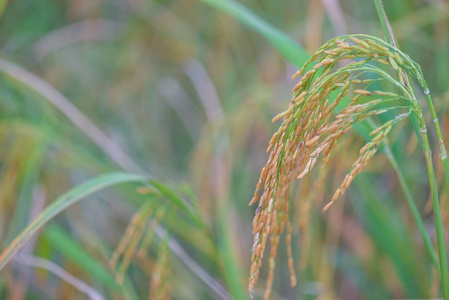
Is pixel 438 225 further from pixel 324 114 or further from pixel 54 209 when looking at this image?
pixel 54 209

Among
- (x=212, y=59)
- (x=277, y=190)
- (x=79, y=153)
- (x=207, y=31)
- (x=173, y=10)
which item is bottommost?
(x=277, y=190)

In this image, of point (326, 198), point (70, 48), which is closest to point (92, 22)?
point (70, 48)

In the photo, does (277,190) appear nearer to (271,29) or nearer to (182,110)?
(271,29)

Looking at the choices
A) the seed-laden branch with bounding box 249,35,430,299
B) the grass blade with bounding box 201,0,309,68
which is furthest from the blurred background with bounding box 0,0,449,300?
the seed-laden branch with bounding box 249,35,430,299

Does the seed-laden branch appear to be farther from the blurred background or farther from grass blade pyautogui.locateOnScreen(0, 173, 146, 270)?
grass blade pyautogui.locateOnScreen(0, 173, 146, 270)

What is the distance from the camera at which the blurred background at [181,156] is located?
1.03 meters

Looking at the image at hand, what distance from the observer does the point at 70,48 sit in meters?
1.92

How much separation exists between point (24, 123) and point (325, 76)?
0.85 meters

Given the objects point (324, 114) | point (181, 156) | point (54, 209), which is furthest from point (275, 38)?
point (181, 156)

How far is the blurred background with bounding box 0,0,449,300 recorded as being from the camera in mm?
1029

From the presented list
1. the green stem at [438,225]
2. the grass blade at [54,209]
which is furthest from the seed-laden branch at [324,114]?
the grass blade at [54,209]

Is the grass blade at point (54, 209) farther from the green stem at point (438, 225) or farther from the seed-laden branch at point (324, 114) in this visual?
the green stem at point (438, 225)

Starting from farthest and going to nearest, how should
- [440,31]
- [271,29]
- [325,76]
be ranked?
1. [440,31]
2. [271,29]
3. [325,76]

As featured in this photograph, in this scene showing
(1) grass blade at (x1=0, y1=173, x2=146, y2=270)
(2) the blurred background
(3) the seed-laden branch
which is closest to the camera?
(3) the seed-laden branch
